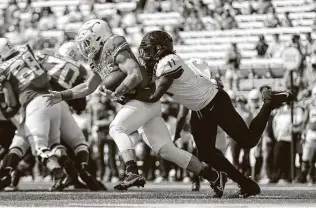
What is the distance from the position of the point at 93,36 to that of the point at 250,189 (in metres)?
2.20

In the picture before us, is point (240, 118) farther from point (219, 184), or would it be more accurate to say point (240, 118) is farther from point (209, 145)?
point (219, 184)

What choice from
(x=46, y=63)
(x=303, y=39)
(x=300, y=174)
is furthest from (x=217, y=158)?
(x=303, y=39)

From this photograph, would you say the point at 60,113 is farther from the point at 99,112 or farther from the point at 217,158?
the point at 99,112

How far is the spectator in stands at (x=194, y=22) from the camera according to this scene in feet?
81.3

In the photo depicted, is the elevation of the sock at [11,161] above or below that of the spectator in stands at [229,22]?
below

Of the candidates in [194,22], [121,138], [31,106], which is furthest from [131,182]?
[194,22]

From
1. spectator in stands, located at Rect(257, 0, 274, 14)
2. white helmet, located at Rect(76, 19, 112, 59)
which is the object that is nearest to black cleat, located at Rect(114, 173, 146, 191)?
white helmet, located at Rect(76, 19, 112, 59)

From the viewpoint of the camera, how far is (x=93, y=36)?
10.0 meters

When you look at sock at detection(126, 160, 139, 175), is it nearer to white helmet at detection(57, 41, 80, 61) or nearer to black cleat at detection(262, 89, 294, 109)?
black cleat at detection(262, 89, 294, 109)

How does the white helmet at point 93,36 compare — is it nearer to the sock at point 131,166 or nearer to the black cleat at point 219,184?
the sock at point 131,166

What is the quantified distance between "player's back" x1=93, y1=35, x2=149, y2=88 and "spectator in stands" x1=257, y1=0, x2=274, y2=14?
1387 centimetres

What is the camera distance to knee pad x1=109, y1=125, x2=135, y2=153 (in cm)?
933

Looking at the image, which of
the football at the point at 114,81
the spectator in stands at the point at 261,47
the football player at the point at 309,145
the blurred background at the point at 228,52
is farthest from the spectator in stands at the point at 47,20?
the football at the point at 114,81

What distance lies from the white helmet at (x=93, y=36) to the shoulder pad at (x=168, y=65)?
0.90 metres
